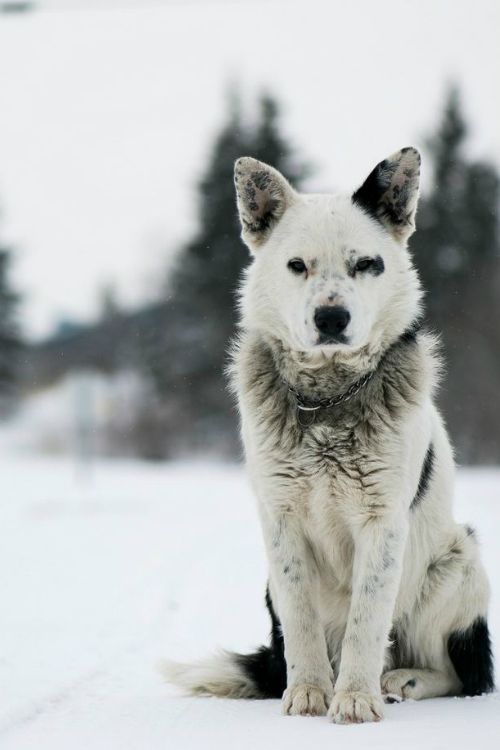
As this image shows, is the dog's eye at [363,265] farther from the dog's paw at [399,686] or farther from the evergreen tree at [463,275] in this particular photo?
the evergreen tree at [463,275]

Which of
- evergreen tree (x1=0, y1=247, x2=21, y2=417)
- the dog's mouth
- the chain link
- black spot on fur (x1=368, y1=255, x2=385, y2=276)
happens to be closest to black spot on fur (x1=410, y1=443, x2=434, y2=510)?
the chain link

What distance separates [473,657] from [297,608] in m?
0.95

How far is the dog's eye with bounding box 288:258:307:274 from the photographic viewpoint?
412 centimetres

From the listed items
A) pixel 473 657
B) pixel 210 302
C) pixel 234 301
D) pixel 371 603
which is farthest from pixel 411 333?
pixel 210 302

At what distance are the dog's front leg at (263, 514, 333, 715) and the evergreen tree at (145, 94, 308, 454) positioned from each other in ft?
74.2

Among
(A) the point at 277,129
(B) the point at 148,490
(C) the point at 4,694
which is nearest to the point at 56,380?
(A) the point at 277,129

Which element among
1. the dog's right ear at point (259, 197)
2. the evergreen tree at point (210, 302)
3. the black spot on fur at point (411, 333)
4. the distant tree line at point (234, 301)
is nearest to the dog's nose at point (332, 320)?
the black spot on fur at point (411, 333)

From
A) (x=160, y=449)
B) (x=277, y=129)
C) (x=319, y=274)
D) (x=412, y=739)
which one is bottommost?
(x=160, y=449)

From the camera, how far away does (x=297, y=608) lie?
396 cm

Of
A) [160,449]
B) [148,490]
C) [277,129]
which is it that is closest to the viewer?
[148,490]

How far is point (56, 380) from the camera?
35.5m

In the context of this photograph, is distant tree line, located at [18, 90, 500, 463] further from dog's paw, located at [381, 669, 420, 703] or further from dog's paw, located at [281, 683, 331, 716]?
dog's paw, located at [281, 683, 331, 716]

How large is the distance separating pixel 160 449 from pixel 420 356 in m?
25.6

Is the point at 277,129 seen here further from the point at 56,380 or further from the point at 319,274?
the point at 319,274
